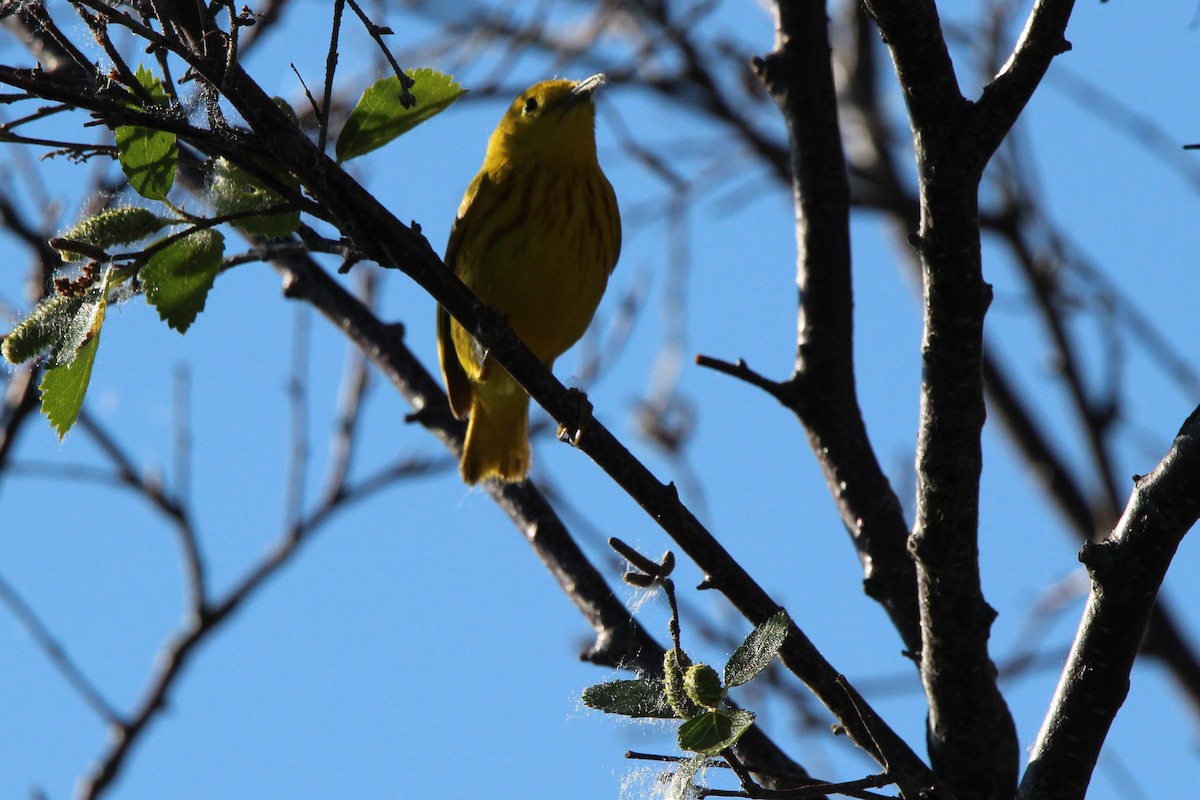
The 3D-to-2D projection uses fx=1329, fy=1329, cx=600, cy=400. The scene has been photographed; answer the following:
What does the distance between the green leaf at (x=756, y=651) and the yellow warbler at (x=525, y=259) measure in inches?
72.7

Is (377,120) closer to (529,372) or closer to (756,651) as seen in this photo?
(529,372)

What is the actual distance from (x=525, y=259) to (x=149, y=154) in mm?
1813

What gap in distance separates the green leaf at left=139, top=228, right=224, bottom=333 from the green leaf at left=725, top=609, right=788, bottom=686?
0.97 metres

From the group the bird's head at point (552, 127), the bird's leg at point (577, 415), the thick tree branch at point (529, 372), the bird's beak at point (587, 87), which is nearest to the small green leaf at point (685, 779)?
the thick tree branch at point (529, 372)

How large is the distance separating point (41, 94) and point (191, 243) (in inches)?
14.5

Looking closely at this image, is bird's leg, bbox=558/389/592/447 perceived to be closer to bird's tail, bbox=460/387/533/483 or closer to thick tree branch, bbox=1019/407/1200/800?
thick tree branch, bbox=1019/407/1200/800

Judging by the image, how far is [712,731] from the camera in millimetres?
1734

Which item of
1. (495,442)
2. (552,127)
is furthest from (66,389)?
(552,127)

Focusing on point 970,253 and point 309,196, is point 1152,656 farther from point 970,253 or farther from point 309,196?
point 309,196

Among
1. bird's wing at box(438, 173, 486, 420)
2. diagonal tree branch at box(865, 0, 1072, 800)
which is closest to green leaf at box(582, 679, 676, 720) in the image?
diagonal tree branch at box(865, 0, 1072, 800)

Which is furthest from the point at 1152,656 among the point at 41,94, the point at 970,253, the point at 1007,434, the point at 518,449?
the point at 41,94

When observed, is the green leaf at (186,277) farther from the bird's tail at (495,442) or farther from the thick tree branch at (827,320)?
the bird's tail at (495,442)

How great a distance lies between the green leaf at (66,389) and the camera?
76.4 inches

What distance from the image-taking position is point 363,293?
191 inches
